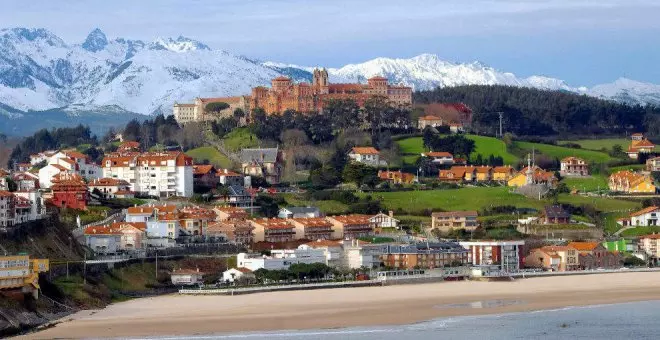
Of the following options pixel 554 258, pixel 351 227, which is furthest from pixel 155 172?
pixel 554 258

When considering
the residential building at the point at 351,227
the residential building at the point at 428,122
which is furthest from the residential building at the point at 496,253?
the residential building at the point at 428,122

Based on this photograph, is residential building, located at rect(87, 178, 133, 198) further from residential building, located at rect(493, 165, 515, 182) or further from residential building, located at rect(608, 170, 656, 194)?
residential building, located at rect(608, 170, 656, 194)

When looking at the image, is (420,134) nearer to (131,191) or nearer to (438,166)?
(438,166)

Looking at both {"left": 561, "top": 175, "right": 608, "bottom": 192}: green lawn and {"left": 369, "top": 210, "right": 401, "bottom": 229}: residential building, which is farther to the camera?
{"left": 561, "top": 175, "right": 608, "bottom": 192}: green lawn

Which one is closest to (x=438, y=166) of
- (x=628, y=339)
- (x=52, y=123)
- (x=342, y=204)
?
(x=342, y=204)

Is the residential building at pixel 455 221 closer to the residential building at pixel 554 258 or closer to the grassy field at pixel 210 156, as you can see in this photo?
the residential building at pixel 554 258

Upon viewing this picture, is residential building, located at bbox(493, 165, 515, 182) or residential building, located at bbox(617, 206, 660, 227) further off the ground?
residential building, located at bbox(493, 165, 515, 182)

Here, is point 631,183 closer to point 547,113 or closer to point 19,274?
point 547,113

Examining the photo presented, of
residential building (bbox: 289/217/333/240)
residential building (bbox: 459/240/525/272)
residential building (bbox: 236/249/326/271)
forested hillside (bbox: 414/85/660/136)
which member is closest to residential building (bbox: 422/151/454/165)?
forested hillside (bbox: 414/85/660/136)
